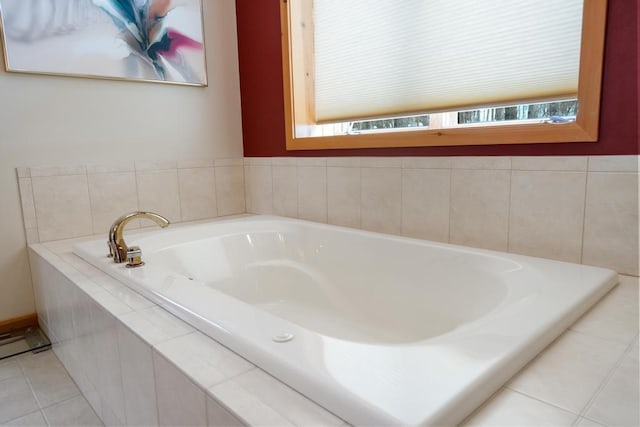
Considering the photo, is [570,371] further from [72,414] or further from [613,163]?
[72,414]

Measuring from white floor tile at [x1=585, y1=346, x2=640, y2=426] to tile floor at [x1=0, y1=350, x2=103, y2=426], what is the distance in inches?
59.1

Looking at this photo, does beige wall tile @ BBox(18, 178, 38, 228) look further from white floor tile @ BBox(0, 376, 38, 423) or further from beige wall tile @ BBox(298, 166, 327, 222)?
beige wall tile @ BBox(298, 166, 327, 222)

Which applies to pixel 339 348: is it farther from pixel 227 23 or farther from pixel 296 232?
pixel 227 23

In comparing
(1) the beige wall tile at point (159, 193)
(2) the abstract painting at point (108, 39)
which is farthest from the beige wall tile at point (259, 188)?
(2) the abstract painting at point (108, 39)

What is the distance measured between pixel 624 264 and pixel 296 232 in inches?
57.7

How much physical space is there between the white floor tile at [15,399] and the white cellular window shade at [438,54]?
1.93 meters

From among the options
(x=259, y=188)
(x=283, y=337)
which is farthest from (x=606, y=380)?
(x=259, y=188)

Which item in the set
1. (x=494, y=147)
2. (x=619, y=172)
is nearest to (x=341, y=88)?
(x=494, y=147)

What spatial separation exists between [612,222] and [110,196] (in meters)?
2.39

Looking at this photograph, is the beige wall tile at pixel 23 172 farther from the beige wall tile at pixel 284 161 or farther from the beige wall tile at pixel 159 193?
the beige wall tile at pixel 284 161

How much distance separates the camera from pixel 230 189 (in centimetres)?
292

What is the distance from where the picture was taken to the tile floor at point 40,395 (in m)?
1.49

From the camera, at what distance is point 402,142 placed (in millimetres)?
1960

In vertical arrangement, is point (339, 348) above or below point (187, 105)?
below
